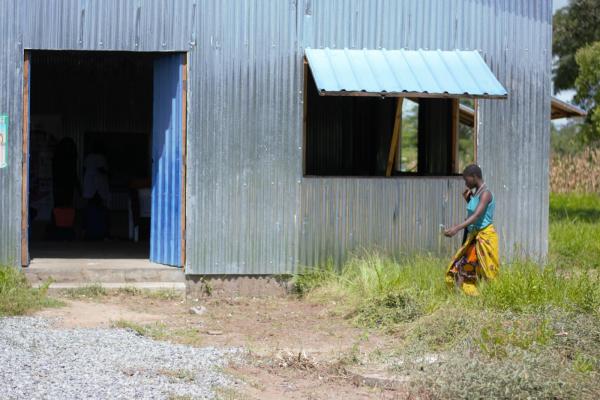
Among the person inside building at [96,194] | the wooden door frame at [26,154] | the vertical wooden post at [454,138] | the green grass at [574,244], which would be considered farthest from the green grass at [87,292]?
the green grass at [574,244]

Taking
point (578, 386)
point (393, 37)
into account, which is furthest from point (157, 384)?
point (393, 37)

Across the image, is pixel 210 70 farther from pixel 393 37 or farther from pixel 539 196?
pixel 539 196

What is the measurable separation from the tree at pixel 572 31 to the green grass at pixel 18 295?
758 inches

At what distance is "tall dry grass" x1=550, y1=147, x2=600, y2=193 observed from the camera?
27.6 meters

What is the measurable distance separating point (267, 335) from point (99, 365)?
2332 mm

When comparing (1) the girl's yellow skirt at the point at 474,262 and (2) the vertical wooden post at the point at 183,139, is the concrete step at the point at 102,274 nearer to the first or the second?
(2) the vertical wooden post at the point at 183,139

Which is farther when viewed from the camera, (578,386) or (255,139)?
(255,139)

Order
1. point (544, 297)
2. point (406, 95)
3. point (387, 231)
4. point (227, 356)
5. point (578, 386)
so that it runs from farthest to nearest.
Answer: point (387, 231), point (406, 95), point (544, 297), point (227, 356), point (578, 386)

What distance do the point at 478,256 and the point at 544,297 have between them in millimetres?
1005

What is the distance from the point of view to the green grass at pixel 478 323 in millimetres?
7199

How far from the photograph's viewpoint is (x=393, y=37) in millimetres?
12047

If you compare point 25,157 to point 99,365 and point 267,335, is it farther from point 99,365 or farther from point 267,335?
point 99,365

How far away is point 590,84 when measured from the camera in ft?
81.3

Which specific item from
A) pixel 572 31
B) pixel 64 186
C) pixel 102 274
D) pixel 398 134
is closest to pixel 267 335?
pixel 102 274
